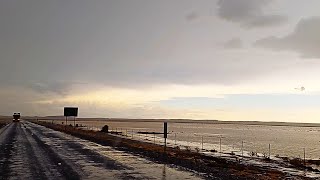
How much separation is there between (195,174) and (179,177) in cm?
170

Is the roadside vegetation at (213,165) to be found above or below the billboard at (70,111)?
below

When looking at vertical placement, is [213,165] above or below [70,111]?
below

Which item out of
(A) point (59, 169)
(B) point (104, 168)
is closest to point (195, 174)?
(B) point (104, 168)

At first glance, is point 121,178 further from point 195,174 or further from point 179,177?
point 195,174

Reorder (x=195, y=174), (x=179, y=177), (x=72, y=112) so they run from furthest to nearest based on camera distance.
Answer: (x=72, y=112) → (x=195, y=174) → (x=179, y=177)

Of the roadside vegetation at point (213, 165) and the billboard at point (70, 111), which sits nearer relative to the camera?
the roadside vegetation at point (213, 165)

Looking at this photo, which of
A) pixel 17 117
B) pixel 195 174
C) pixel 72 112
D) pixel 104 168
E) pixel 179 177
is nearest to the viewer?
pixel 179 177

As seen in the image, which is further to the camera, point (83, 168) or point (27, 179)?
point (83, 168)

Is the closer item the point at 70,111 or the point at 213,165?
the point at 213,165

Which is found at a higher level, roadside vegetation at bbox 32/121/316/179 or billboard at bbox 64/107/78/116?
billboard at bbox 64/107/78/116

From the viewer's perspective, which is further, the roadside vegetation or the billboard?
the billboard

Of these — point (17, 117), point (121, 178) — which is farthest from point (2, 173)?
point (17, 117)

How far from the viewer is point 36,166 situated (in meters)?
22.8

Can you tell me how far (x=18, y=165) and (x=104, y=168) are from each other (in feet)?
16.1
